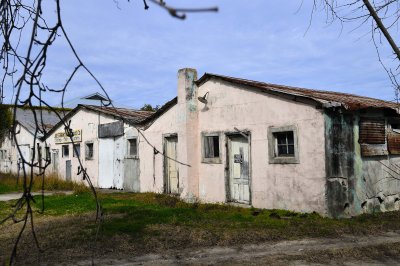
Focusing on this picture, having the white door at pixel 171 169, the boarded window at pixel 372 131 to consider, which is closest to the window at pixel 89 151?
the white door at pixel 171 169

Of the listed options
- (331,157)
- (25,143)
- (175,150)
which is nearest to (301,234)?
(331,157)

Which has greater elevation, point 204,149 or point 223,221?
point 204,149

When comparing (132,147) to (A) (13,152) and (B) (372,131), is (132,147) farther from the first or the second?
(A) (13,152)

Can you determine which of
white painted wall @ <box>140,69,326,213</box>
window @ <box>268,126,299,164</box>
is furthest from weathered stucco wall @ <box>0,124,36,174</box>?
window @ <box>268,126,299,164</box>

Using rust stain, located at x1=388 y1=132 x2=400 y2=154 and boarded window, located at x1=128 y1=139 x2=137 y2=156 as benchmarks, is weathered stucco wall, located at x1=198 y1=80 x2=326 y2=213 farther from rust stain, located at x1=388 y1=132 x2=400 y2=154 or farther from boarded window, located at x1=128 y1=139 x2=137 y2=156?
boarded window, located at x1=128 y1=139 x2=137 y2=156

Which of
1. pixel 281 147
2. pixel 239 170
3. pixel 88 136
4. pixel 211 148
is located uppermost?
pixel 88 136

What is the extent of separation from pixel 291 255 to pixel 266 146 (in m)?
5.16

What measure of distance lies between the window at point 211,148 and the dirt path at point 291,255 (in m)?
5.82

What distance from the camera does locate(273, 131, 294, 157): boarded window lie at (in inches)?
434

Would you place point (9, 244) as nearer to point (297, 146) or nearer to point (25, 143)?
point (297, 146)

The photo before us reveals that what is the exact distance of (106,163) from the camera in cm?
1894

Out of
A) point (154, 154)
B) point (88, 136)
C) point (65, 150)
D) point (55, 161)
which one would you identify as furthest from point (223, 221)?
point (55, 161)

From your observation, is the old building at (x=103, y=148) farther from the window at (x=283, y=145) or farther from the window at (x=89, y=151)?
the window at (x=283, y=145)

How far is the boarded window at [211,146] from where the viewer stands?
13.2 m
